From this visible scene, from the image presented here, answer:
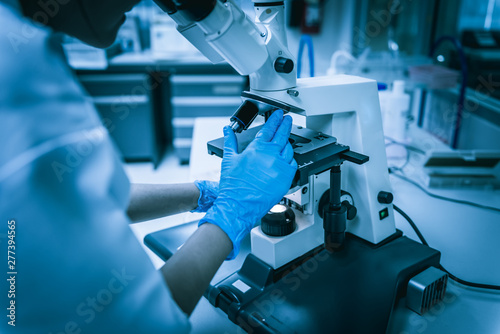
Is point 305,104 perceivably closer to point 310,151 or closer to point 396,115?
point 310,151

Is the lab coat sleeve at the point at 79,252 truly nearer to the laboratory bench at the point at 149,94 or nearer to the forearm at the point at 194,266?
the forearm at the point at 194,266

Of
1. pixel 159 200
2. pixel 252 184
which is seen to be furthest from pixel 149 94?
pixel 252 184

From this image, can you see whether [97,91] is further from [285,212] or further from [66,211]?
[66,211]

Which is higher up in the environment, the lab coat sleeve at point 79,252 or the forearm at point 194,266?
the lab coat sleeve at point 79,252

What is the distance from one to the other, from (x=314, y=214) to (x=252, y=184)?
0.25m

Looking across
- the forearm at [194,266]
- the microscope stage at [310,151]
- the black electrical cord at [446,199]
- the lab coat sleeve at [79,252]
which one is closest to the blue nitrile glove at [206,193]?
the microscope stage at [310,151]

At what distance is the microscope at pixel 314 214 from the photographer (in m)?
0.66

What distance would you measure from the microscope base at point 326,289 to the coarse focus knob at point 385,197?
10cm

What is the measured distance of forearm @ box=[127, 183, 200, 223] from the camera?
0.86 metres

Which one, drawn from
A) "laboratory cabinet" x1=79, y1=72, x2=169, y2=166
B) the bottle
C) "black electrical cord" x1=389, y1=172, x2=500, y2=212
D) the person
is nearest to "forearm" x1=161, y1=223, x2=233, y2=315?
the person

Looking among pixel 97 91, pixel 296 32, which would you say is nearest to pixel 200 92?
pixel 97 91

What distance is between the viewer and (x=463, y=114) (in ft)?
5.15

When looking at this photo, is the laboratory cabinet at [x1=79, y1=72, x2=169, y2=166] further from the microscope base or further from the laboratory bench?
the microscope base

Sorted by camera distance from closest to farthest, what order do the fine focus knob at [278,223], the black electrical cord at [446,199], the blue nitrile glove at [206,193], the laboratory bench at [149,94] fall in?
the fine focus knob at [278,223], the blue nitrile glove at [206,193], the black electrical cord at [446,199], the laboratory bench at [149,94]
